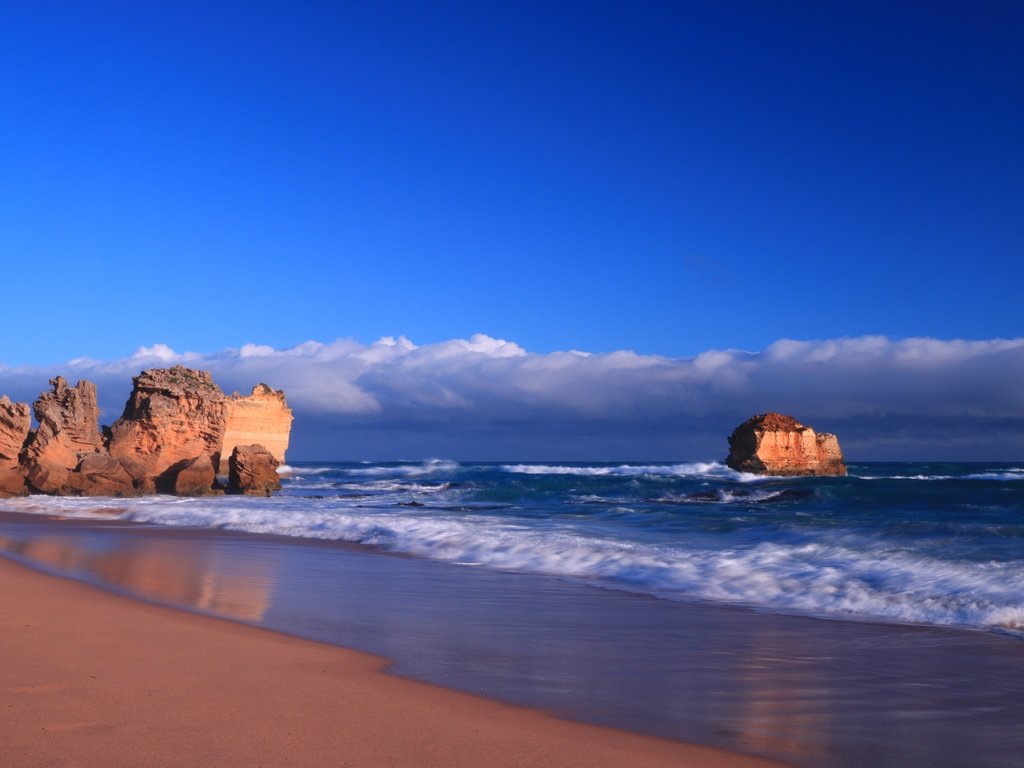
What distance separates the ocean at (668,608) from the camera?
4438mm

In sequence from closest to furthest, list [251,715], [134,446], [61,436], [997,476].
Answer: [251,715], [61,436], [134,446], [997,476]

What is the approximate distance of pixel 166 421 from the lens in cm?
3206

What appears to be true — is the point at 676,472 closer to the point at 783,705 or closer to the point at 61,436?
the point at 61,436

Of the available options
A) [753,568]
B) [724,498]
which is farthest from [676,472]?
[753,568]

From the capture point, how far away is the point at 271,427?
170 ft

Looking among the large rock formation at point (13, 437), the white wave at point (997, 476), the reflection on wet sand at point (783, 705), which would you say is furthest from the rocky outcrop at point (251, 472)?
the white wave at point (997, 476)

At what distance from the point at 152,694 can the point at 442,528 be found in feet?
37.5

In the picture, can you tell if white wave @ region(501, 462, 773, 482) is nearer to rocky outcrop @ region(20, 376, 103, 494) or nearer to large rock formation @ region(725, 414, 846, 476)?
large rock formation @ region(725, 414, 846, 476)

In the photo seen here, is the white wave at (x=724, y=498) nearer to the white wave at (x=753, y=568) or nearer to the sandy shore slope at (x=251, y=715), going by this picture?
the white wave at (x=753, y=568)

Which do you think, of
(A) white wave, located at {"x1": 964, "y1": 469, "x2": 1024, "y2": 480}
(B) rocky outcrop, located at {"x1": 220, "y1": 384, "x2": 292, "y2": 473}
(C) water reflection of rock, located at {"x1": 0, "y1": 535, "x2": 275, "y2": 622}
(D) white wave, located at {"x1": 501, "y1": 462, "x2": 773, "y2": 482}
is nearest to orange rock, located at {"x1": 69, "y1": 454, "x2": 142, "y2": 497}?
(C) water reflection of rock, located at {"x1": 0, "y1": 535, "x2": 275, "y2": 622}

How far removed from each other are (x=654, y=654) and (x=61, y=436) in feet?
92.5

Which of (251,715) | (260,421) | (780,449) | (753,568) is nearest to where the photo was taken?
(251,715)

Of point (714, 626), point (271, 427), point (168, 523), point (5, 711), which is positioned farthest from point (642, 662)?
point (271, 427)

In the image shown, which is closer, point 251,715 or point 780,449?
point 251,715
